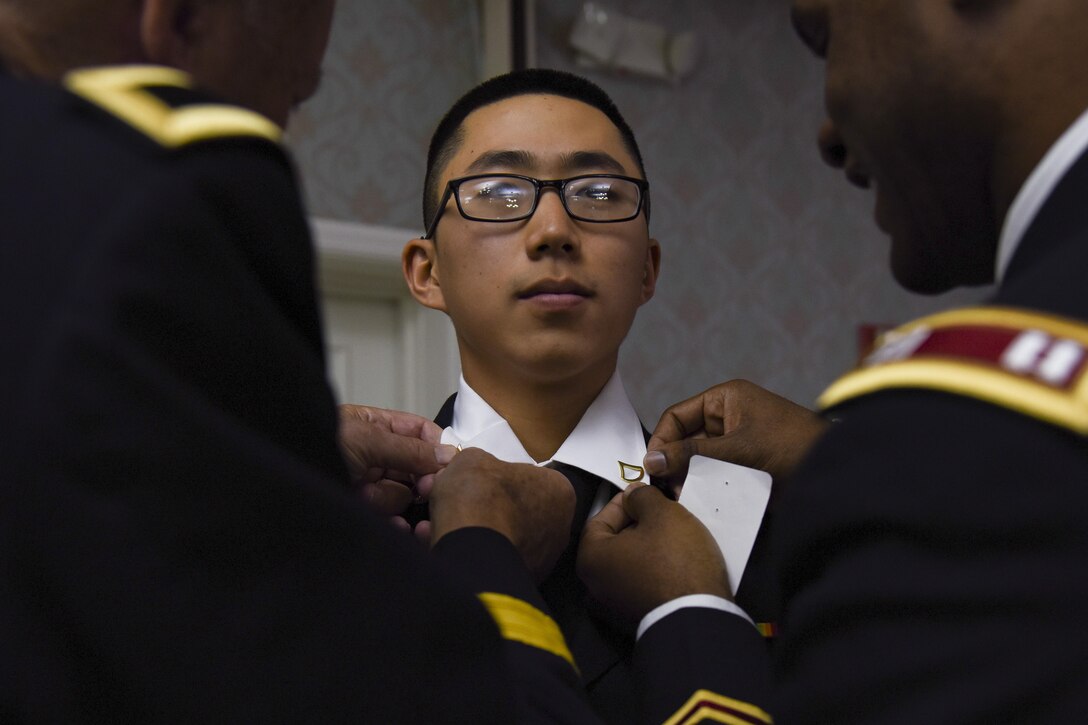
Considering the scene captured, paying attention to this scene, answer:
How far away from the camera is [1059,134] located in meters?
0.58

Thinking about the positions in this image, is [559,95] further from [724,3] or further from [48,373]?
[724,3]

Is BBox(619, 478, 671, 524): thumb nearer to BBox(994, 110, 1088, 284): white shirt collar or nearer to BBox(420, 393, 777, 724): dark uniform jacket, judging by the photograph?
BBox(420, 393, 777, 724): dark uniform jacket

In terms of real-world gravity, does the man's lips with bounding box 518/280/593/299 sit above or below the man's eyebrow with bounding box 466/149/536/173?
below

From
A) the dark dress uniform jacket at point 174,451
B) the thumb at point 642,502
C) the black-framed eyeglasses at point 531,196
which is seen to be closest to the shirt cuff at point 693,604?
the thumb at point 642,502

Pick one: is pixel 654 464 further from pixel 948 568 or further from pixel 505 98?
pixel 948 568

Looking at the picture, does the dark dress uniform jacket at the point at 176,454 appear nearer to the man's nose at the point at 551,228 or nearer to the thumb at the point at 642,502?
the thumb at the point at 642,502

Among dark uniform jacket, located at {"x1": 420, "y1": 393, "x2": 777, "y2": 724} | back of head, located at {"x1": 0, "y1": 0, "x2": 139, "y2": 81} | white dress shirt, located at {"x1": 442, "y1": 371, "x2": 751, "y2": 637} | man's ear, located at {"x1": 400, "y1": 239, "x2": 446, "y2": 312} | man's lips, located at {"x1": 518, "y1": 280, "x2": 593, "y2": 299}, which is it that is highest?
back of head, located at {"x1": 0, "y1": 0, "x2": 139, "y2": 81}

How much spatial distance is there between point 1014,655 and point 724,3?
310 centimetres

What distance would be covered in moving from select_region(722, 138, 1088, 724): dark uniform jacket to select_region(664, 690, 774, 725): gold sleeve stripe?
0.25 m

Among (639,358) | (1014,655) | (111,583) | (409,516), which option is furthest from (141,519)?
(639,358)

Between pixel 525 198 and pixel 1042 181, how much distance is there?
676mm

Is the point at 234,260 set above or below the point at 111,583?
above

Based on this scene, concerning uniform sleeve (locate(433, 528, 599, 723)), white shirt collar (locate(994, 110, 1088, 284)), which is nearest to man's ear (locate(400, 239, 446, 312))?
uniform sleeve (locate(433, 528, 599, 723))

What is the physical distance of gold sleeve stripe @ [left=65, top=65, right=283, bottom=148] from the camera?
0.54m
